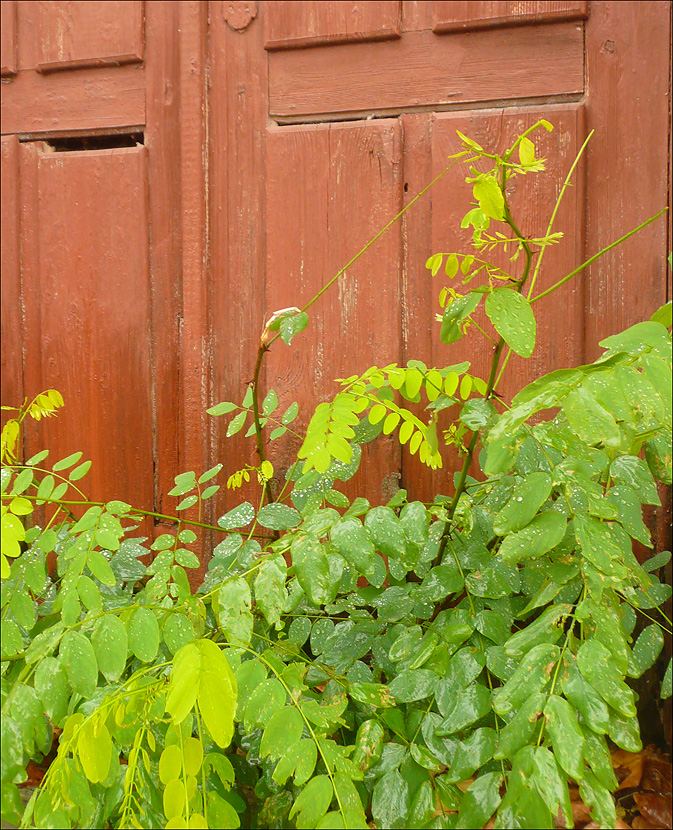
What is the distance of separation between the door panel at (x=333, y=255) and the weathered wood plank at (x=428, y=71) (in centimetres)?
8

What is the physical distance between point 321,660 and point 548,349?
919 mm

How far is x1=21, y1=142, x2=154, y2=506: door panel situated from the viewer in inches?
71.6

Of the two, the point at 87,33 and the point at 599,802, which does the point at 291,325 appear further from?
the point at 87,33

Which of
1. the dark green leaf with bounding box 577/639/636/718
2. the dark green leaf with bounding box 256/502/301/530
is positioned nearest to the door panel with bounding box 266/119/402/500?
the dark green leaf with bounding box 256/502/301/530

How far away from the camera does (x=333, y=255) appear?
1670mm

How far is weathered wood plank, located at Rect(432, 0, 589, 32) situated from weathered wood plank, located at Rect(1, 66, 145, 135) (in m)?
0.87

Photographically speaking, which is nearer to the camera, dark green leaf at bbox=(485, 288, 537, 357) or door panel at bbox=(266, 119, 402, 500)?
dark green leaf at bbox=(485, 288, 537, 357)

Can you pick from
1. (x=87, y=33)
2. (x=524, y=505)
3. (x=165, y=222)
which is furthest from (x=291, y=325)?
(x=87, y=33)

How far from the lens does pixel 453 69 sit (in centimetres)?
159

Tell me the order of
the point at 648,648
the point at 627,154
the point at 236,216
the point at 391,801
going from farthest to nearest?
the point at 236,216 → the point at 627,154 → the point at 648,648 → the point at 391,801

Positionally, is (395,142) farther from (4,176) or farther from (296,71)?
(4,176)

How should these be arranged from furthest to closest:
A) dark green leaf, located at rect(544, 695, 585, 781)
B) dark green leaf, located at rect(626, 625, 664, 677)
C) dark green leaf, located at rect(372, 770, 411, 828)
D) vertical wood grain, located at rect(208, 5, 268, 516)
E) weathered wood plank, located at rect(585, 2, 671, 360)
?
vertical wood grain, located at rect(208, 5, 268, 516) < weathered wood plank, located at rect(585, 2, 671, 360) < dark green leaf, located at rect(626, 625, 664, 677) < dark green leaf, located at rect(372, 770, 411, 828) < dark green leaf, located at rect(544, 695, 585, 781)

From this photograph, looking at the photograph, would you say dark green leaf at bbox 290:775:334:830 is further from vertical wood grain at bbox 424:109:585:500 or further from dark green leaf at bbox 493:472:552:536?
vertical wood grain at bbox 424:109:585:500

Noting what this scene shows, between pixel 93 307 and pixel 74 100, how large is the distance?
0.63 meters
